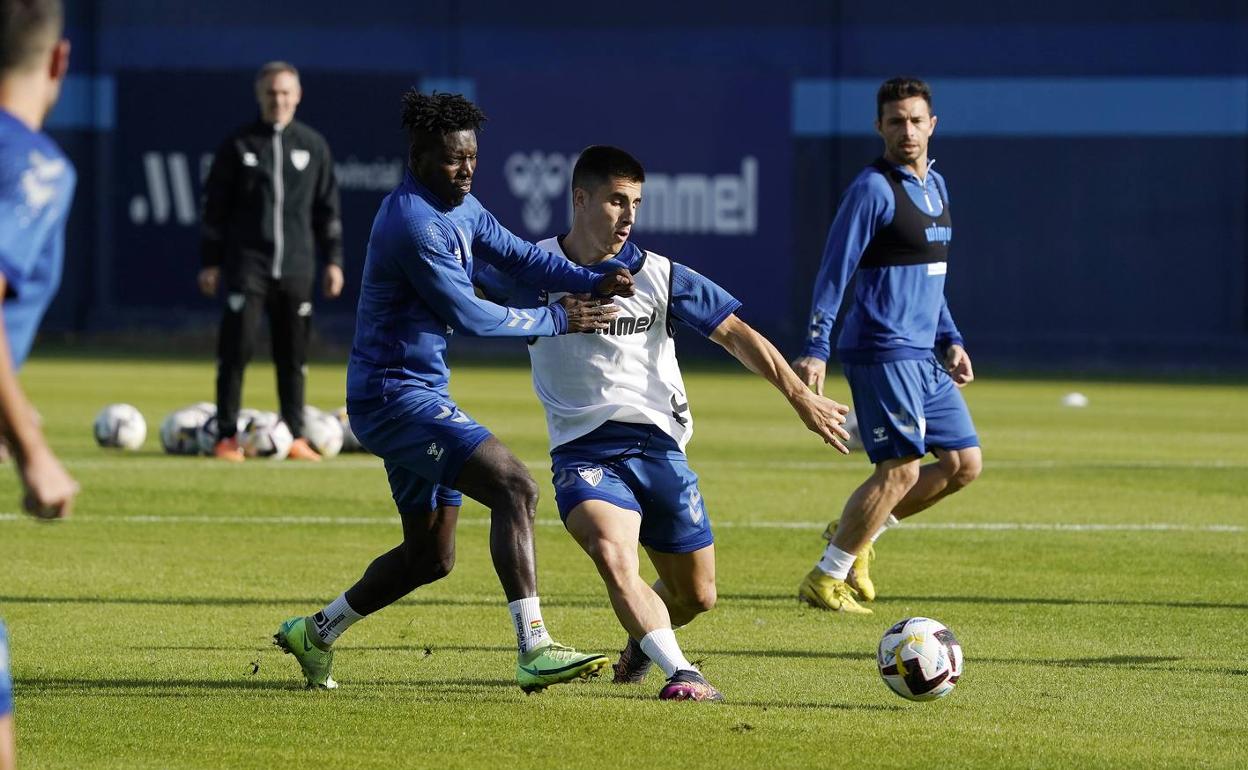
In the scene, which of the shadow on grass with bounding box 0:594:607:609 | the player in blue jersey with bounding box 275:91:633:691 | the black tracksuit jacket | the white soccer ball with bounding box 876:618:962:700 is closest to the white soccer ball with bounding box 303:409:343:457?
the black tracksuit jacket

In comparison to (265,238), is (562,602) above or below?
below

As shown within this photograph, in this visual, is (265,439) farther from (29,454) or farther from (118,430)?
(29,454)

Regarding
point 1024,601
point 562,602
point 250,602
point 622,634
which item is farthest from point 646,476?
point 1024,601

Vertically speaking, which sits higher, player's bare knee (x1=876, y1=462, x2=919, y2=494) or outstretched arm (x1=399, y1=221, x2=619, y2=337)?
outstretched arm (x1=399, y1=221, x2=619, y2=337)

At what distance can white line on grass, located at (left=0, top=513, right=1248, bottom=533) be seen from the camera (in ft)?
38.1

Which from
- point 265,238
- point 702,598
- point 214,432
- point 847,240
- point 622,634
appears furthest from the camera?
point 214,432

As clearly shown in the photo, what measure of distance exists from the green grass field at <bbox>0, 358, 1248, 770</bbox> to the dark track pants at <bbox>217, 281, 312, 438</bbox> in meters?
0.56

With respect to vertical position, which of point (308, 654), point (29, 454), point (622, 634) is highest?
point (29, 454)

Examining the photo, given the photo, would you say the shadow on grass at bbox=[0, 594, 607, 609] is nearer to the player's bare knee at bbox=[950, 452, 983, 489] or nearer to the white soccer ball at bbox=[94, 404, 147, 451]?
the player's bare knee at bbox=[950, 452, 983, 489]

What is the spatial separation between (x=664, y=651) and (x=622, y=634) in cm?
157

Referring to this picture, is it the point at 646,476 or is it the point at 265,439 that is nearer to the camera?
the point at 646,476

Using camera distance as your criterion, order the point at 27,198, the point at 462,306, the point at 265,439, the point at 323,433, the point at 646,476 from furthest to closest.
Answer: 1. the point at 323,433
2. the point at 265,439
3. the point at 646,476
4. the point at 462,306
5. the point at 27,198

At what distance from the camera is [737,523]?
1190 centimetres

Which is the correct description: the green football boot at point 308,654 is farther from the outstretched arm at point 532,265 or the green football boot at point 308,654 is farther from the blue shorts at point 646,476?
the outstretched arm at point 532,265
